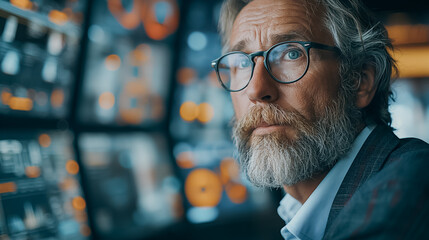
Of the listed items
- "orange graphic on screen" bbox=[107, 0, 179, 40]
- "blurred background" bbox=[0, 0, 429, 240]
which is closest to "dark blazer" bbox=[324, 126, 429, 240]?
"blurred background" bbox=[0, 0, 429, 240]

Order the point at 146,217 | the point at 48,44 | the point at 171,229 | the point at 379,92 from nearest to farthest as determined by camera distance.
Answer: the point at 379,92, the point at 48,44, the point at 146,217, the point at 171,229

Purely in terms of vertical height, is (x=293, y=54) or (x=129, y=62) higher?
(x=129, y=62)

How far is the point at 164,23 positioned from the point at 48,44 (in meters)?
1.08

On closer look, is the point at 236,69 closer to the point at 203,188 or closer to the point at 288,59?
the point at 288,59

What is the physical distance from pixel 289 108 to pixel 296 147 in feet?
0.39

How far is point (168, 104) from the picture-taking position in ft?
8.83

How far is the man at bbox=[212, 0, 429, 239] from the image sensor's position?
3.29 ft

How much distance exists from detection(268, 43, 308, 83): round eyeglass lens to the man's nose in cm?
3

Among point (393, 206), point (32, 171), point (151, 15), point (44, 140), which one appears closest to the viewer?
point (393, 206)

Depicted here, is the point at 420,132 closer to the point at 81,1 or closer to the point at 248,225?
the point at 248,225

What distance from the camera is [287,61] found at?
110 centimetres

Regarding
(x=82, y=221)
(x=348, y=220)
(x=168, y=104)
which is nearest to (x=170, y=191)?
(x=168, y=104)

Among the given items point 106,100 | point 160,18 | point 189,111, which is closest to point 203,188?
point 189,111

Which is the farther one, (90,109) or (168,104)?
(168,104)
